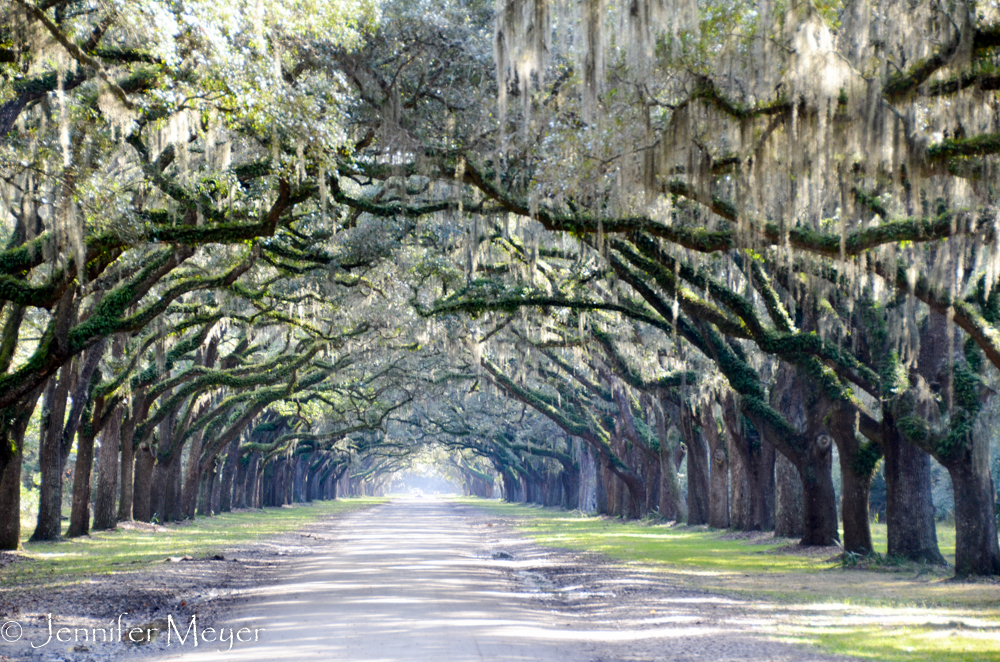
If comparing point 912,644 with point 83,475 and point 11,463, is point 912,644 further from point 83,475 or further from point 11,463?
point 83,475

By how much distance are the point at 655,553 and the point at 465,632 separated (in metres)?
11.0

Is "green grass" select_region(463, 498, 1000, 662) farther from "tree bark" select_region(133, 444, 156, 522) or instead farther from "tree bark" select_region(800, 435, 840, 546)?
"tree bark" select_region(133, 444, 156, 522)

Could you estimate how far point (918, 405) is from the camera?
13812 millimetres

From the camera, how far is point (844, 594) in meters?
11.4

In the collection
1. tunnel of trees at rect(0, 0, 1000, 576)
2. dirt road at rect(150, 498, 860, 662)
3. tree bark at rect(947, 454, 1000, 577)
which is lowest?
dirt road at rect(150, 498, 860, 662)

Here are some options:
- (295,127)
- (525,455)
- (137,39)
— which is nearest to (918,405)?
(295,127)

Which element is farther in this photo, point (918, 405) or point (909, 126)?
point (918, 405)

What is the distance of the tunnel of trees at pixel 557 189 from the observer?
357 inches

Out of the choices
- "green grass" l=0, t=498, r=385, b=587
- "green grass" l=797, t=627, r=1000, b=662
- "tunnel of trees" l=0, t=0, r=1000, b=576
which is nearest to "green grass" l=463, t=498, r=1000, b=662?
"green grass" l=797, t=627, r=1000, b=662

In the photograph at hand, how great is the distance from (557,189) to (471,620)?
17.3ft

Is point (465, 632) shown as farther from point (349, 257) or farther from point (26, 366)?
point (349, 257)

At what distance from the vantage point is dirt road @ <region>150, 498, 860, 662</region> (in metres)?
6.90
